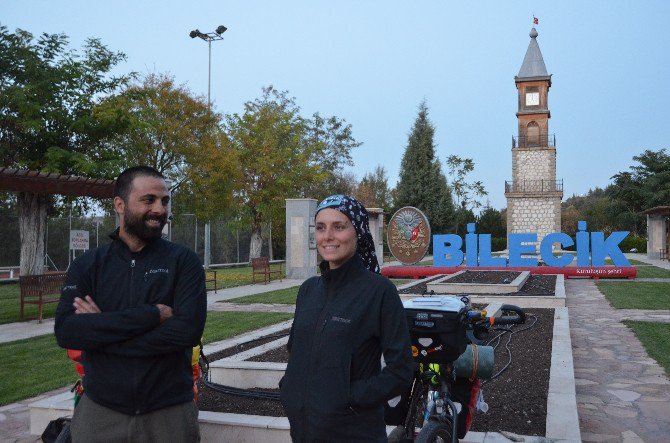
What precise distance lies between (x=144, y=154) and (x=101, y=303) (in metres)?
23.9

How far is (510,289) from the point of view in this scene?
1347 centimetres

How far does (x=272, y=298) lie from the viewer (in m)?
15.3

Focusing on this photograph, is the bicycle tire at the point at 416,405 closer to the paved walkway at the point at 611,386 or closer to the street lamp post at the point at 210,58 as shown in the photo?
the paved walkway at the point at 611,386

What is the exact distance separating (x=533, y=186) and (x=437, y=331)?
45.2 m

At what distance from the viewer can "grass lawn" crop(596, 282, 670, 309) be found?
42.6 feet

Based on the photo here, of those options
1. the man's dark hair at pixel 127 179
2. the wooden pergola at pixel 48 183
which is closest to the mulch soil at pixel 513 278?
the wooden pergola at pixel 48 183

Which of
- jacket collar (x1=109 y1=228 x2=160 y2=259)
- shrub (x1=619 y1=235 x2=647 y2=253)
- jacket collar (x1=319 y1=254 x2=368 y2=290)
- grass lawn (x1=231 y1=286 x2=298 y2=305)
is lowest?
grass lawn (x1=231 y1=286 x2=298 y2=305)

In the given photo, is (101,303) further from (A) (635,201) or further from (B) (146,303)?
(A) (635,201)

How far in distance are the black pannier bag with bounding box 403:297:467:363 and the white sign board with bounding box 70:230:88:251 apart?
54.7 feet

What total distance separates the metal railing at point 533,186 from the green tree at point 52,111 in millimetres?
32368

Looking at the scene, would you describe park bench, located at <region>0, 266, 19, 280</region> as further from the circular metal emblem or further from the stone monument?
the circular metal emblem

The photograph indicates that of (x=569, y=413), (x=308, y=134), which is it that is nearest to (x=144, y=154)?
(x=569, y=413)

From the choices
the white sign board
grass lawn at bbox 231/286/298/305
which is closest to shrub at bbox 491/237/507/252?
grass lawn at bbox 231/286/298/305

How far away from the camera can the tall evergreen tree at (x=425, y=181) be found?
1737 inches
